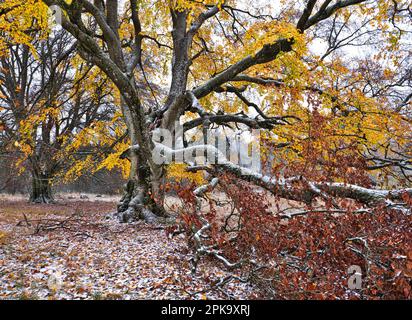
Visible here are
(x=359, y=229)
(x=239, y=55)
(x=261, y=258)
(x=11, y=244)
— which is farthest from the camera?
(x=239, y=55)

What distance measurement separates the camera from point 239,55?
31.4 ft

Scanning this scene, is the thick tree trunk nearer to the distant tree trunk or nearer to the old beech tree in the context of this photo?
the old beech tree

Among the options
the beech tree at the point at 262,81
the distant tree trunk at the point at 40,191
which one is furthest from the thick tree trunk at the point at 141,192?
the distant tree trunk at the point at 40,191

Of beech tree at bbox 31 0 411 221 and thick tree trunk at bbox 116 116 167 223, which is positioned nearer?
beech tree at bbox 31 0 411 221

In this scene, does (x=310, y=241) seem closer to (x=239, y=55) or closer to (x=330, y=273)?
(x=330, y=273)

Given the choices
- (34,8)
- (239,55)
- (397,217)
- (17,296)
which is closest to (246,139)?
(239,55)

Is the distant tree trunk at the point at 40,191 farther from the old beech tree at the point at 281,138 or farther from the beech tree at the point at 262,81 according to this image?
the beech tree at the point at 262,81

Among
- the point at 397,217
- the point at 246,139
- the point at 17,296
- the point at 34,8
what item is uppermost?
the point at 34,8

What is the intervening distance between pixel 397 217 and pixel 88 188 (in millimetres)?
29412

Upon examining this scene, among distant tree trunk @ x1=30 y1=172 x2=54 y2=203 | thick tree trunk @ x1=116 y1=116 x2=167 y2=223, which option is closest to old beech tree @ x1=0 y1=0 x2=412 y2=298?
thick tree trunk @ x1=116 y1=116 x2=167 y2=223

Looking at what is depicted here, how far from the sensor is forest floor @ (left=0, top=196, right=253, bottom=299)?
3717 millimetres

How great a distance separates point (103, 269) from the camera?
15.1 ft

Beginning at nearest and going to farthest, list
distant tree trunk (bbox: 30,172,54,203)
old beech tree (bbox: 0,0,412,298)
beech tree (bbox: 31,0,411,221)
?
1. old beech tree (bbox: 0,0,412,298)
2. beech tree (bbox: 31,0,411,221)
3. distant tree trunk (bbox: 30,172,54,203)

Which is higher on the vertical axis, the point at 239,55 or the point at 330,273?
the point at 239,55
